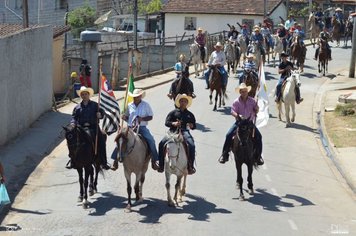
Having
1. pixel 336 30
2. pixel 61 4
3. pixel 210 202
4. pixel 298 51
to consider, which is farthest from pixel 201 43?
pixel 61 4

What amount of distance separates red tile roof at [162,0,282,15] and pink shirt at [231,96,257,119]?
50.4 meters

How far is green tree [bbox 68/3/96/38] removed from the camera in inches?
2650

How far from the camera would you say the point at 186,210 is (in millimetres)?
15797

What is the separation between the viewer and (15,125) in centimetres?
2342

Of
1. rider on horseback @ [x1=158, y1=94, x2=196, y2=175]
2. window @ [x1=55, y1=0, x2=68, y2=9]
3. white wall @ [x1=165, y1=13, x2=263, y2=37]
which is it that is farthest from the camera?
window @ [x1=55, y1=0, x2=68, y2=9]

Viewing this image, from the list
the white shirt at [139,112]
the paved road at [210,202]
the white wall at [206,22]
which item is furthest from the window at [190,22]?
the white shirt at [139,112]

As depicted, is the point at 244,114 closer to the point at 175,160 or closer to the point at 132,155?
the point at 175,160

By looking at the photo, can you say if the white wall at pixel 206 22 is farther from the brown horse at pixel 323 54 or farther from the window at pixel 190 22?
the brown horse at pixel 323 54

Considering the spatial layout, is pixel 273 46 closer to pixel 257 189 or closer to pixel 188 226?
pixel 257 189

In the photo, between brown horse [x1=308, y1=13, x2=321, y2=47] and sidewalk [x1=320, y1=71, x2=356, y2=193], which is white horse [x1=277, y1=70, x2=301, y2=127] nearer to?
sidewalk [x1=320, y1=71, x2=356, y2=193]

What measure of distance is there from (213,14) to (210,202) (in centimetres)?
5339

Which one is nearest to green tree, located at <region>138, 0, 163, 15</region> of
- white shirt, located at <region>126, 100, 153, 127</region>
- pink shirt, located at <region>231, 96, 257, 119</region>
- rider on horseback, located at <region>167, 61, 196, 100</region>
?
rider on horseback, located at <region>167, 61, 196, 100</region>

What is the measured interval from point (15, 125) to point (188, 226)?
10.3 m

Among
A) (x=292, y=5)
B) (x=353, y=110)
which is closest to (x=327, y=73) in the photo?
(x=353, y=110)
